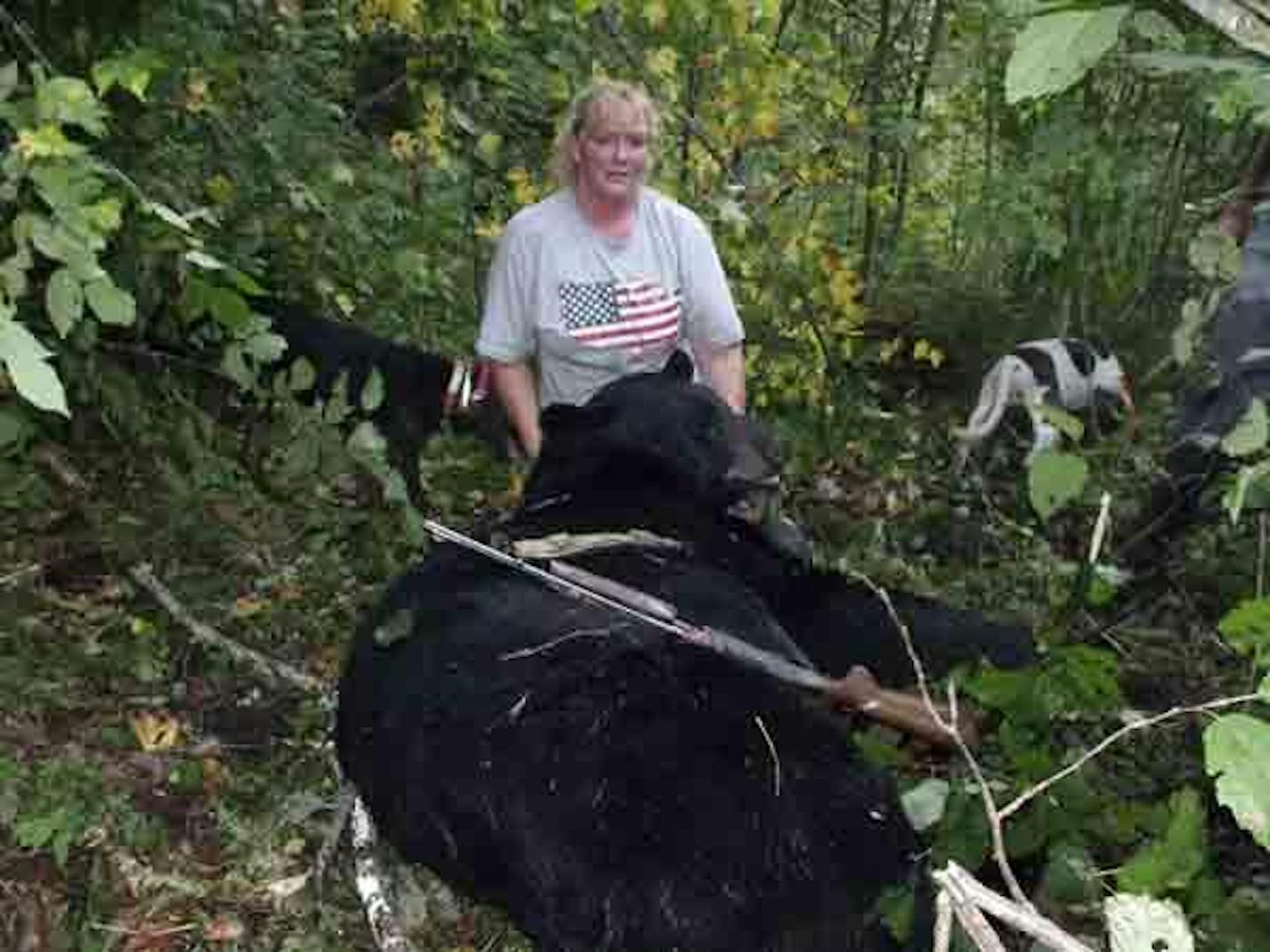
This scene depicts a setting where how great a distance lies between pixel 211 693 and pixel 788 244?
9.45 ft

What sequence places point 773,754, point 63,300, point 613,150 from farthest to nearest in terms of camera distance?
point 613,150 → point 773,754 → point 63,300

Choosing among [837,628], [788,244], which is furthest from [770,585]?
[788,244]

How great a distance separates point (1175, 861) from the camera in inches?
67.6

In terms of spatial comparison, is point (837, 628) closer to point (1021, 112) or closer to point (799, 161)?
point (799, 161)

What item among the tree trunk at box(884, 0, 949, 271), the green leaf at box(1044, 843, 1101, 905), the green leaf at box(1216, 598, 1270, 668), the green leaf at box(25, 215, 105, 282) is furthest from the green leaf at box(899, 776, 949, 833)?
the tree trunk at box(884, 0, 949, 271)

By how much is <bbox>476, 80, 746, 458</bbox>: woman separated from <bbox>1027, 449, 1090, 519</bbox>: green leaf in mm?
1735

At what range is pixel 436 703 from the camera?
7.73ft

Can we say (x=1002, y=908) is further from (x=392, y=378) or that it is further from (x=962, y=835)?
(x=392, y=378)

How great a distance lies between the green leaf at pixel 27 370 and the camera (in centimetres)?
128

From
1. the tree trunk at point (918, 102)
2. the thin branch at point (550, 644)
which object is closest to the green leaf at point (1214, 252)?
the thin branch at point (550, 644)

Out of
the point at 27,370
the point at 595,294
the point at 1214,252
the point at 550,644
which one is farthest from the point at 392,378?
the point at 27,370

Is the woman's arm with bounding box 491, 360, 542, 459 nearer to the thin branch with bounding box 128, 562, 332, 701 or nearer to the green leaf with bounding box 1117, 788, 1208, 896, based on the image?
the thin branch with bounding box 128, 562, 332, 701

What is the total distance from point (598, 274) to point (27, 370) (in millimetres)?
2603

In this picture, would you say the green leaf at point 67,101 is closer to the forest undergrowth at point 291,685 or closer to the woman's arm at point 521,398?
the forest undergrowth at point 291,685
